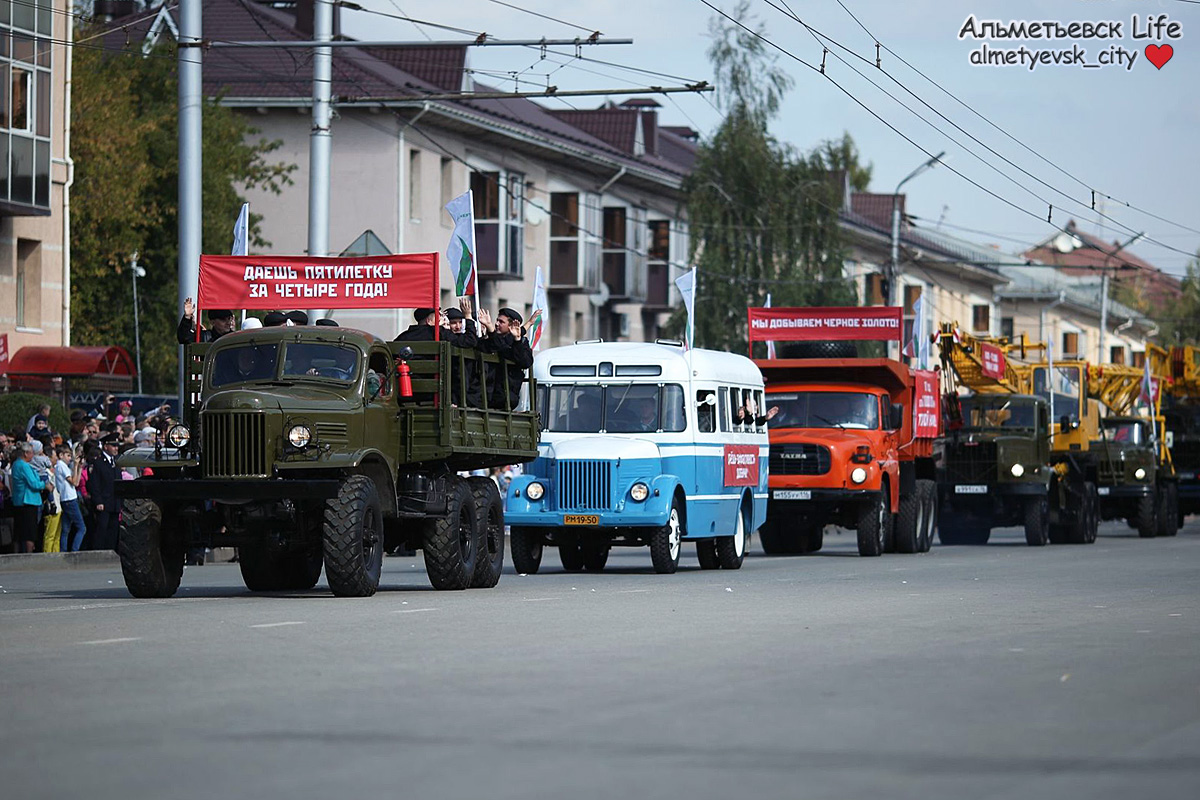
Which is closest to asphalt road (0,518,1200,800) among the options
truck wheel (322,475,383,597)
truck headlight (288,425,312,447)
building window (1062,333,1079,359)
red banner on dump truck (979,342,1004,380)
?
truck wheel (322,475,383,597)

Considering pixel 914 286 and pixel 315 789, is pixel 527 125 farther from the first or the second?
pixel 315 789

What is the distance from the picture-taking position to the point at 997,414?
1575 inches

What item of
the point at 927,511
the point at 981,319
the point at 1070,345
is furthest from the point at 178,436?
the point at 1070,345

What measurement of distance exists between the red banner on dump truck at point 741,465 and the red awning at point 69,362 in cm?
1568

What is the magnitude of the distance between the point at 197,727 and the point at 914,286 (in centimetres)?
8299

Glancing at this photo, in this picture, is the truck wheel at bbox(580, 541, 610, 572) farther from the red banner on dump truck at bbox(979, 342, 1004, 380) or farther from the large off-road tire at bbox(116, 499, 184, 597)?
the red banner on dump truck at bbox(979, 342, 1004, 380)

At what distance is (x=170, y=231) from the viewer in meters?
62.2

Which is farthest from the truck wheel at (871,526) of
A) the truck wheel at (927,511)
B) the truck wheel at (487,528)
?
the truck wheel at (487,528)

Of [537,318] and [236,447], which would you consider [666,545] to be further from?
[236,447]

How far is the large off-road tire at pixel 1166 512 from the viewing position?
1834 inches

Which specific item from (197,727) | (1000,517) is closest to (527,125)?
(1000,517)

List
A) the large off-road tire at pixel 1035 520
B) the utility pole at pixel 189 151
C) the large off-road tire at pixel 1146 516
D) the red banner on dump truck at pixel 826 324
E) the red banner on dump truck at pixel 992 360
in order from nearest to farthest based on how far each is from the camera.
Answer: the utility pole at pixel 189 151 → the red banner on dump truck at pixel 826 324 → the large off-road tire at pixel 1035 520 → the red banner on dump truck at pixel 992 360 → the large off-road tire at pixel 1146 516

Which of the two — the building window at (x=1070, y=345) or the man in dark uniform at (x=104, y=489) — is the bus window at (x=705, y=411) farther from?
the building window at (x=1070, y=345)

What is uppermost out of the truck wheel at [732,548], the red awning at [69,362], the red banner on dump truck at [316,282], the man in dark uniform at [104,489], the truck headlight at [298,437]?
the red awning at [69,362]
